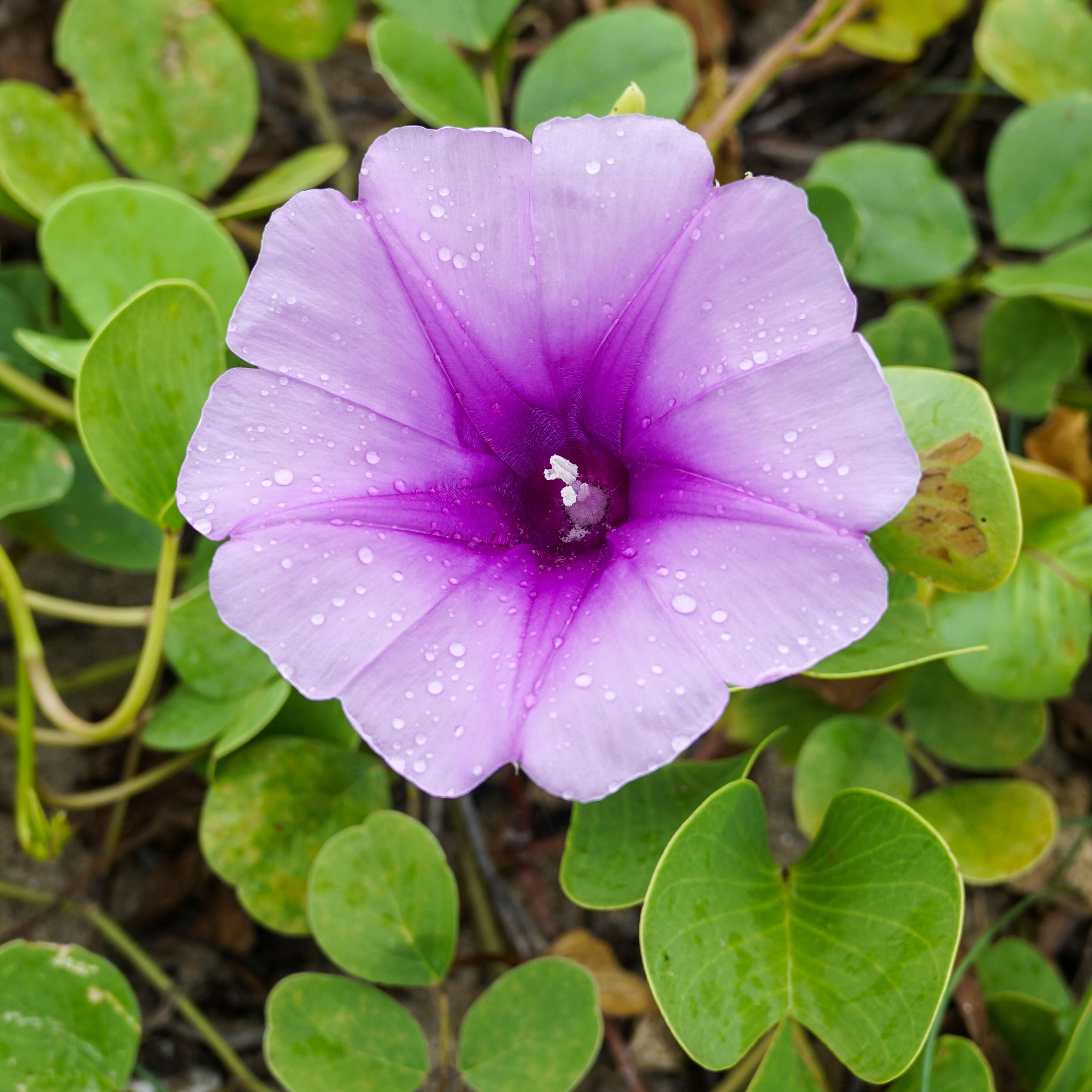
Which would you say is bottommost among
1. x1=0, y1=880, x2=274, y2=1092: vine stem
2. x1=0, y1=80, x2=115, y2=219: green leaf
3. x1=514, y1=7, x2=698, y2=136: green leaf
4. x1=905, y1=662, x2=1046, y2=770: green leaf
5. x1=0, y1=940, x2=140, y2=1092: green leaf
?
x1=0, y1=880, x2=274, y2=1092: vine stem

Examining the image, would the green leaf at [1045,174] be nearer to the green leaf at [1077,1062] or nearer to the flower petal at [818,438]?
the flower petal at [818,438]

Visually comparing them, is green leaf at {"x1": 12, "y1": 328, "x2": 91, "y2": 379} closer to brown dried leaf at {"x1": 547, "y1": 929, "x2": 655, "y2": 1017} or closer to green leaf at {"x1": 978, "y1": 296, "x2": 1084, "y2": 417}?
brown dried leaf at {"x1": 547, "y1": 929, "x2": 655, "y2": 1017}

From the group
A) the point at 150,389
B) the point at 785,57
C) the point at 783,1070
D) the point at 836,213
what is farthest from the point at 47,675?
the point at 785,57

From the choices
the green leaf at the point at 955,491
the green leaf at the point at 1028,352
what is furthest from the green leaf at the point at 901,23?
the green leaf at the point at 955,491

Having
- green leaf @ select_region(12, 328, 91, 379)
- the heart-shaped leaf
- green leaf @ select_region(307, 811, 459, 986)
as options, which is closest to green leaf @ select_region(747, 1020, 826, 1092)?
the heart-shaped leaf

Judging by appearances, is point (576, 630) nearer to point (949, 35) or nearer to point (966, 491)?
point (966, 491)

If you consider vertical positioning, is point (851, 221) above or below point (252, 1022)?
above

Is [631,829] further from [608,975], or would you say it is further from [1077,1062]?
[1077,1062]

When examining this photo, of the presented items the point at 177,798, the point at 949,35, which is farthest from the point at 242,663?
the point at 949,35
